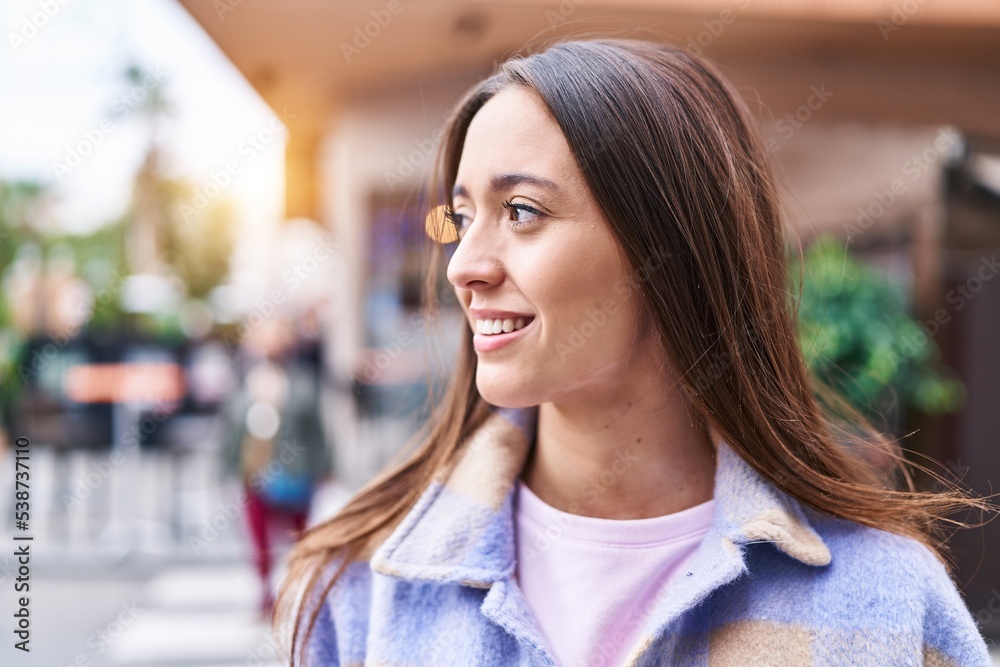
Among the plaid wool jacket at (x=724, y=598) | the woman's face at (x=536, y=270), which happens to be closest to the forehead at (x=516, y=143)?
the woman's face at (x=536, y=270)

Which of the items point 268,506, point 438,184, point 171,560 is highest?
point 438,184

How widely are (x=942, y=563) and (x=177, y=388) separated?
7.80 m

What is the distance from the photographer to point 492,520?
4.39 feet

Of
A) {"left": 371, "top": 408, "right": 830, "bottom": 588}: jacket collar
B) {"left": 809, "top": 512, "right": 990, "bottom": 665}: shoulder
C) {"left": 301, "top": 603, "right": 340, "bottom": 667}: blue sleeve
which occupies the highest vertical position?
{"left": 371, "top": 408, "right": 830, "bottom": 588}: jacket collar

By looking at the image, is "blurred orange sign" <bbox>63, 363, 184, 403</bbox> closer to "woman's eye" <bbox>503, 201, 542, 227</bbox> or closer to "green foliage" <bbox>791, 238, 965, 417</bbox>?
"green foliage" <bbox>791, 238, 965, 417</bbox>

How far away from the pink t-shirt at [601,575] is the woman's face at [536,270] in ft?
0.76

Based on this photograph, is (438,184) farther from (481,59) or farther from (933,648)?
(481,59)

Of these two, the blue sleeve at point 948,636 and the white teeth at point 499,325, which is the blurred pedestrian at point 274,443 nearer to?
the white teeth at point 499,325

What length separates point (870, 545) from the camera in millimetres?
1229

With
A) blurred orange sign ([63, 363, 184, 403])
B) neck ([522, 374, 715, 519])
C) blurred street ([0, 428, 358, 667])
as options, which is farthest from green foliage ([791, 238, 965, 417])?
blurred orange sign ([63, 363, 184, 403])

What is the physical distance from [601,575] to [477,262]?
51 centimetres

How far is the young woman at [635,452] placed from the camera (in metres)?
1.19

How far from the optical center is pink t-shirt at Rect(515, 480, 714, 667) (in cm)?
123

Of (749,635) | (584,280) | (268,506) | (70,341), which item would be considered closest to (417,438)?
(584,280)
